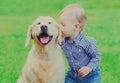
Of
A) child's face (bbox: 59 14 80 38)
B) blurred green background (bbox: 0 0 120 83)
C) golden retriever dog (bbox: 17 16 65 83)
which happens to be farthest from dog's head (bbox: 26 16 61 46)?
blurred green background (bbox: 0 0 120 83)

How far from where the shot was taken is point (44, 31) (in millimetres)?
6488

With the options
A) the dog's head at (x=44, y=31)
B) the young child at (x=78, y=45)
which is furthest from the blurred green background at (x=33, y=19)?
the dog's head at (x=44, y=31)

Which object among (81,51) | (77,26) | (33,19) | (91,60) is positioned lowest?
(33,19)

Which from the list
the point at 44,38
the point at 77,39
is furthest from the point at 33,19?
the point at 44,38

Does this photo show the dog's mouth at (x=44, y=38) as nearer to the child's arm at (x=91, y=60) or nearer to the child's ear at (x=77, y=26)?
the child's ear at (x=77, y=26)

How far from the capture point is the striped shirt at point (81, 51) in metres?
7.00

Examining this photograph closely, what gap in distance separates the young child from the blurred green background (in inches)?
60.0

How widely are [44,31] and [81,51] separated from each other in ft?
2.35

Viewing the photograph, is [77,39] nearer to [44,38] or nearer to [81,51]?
[81,51]

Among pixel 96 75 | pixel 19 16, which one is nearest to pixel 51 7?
pixel 19 16

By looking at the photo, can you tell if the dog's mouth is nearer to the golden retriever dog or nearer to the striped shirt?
the golden retriever dog

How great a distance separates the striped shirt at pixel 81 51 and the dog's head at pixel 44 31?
357mm

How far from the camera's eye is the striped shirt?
7.00m

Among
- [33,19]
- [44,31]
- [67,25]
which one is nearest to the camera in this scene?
[44,31]
